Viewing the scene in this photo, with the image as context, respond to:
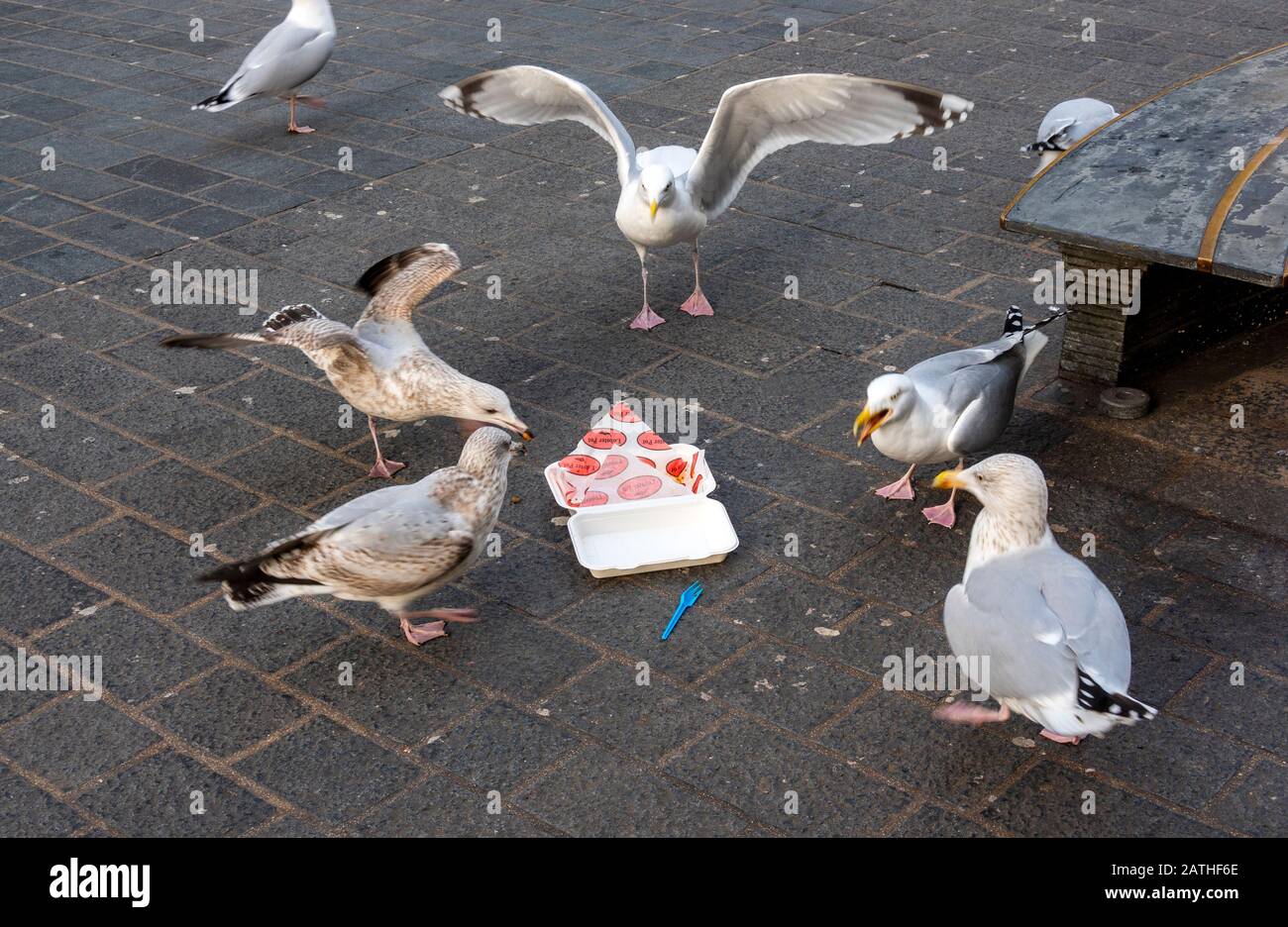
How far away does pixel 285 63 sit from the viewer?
907cm

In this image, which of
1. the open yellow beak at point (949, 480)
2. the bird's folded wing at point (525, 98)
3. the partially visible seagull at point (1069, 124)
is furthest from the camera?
the partially visible seagull at point (1069, 124)

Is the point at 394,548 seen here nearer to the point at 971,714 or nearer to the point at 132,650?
the point at 132,650

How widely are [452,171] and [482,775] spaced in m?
5.34

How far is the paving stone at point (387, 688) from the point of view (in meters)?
4.24

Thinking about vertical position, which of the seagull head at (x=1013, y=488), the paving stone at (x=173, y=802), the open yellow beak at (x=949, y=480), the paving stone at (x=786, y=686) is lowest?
the paving stone at (x=173, y=802)

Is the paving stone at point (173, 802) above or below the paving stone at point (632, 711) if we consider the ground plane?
below

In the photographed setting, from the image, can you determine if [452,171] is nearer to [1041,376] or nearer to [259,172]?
[259,172]

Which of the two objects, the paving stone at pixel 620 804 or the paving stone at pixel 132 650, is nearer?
the paving stone at pixel 620 804

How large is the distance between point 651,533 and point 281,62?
5.57 m

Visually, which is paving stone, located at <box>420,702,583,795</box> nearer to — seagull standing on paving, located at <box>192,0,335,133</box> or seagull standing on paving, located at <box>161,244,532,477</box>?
seagull standing on paving, located at <box>161,244,532,477</box>

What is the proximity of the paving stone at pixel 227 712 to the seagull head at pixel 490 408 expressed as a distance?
1.43m

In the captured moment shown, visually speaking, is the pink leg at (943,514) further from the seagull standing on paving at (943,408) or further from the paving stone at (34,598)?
the paving stone at (34,598)

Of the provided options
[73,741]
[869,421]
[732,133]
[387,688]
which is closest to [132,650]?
[73,741]

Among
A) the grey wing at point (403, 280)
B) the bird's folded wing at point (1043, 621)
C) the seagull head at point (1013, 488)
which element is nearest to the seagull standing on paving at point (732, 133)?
the grey wing at point (403, 280)
